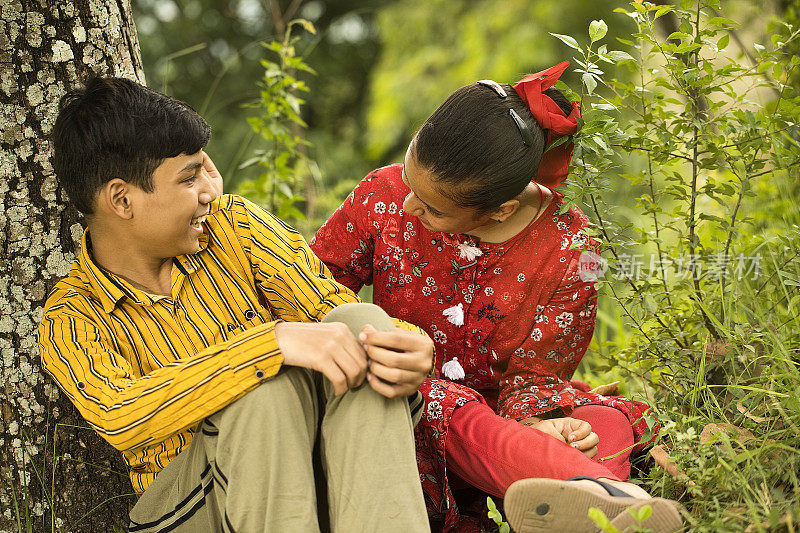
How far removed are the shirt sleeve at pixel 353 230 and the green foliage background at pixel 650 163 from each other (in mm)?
624

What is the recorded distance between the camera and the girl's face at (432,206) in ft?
6.84

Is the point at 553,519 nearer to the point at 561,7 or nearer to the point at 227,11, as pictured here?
the point at 561,7

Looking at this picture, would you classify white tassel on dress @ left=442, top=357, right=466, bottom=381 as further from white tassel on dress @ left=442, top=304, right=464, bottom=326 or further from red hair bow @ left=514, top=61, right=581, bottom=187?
red hair bow @ left=514, top=61, right=581, bottom=187

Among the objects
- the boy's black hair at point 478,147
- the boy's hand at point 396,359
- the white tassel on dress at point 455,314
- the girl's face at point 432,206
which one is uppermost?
the boy's black hair at point 478,147

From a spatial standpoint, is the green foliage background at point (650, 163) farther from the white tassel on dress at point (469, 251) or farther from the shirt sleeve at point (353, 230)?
the shirt sleeve at point (353, 230)

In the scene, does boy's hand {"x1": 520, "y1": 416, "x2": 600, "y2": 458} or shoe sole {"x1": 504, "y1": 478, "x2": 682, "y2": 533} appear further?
boy's hand {"x1": 520, "y1": 416, "x2": 600, "y2": 458}

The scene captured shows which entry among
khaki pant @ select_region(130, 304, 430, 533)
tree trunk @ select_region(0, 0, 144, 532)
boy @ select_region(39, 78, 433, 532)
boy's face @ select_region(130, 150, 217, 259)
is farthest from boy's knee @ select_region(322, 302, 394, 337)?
tree trunk @ select_region(0, 0, 144, 532)

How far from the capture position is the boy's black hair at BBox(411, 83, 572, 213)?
203 cm

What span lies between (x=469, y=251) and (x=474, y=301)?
0.16 meters

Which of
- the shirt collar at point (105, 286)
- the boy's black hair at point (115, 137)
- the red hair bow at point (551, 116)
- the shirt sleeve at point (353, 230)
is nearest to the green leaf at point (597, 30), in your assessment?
the red hair bow at point (551, 116)

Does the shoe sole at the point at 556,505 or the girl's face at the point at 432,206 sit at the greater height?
the girl's face at the point at 432,206

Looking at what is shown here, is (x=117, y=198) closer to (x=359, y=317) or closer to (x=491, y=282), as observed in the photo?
(x=359, y=317)

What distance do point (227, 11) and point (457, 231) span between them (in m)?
5.00

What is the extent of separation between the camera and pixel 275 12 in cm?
455
